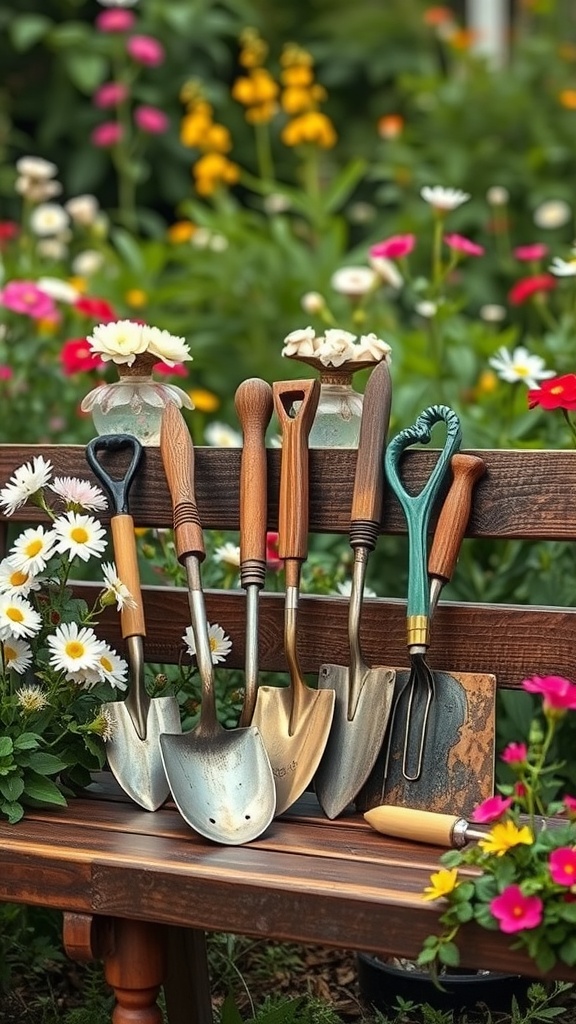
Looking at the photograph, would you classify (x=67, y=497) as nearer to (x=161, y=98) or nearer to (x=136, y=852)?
(x=136, y=852)

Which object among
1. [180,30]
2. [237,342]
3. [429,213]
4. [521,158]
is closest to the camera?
[237,342]

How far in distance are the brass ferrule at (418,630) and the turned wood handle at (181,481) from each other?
0.92ft

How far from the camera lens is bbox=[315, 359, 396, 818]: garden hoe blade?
5.47 feet

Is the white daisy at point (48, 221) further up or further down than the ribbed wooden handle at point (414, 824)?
further up

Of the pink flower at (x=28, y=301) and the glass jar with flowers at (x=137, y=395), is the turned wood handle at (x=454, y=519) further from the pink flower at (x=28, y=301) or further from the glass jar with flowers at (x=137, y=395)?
the pink flower at (x=28, y=301)

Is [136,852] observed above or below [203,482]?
below

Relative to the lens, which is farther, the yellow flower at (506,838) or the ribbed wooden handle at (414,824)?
the ribbed wooden handle at (414,824)

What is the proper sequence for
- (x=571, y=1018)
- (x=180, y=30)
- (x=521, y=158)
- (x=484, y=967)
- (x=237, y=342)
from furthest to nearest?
(x=180, y=30) → (x=521, y=158) → (x=237, y=342) → (x=571, y=1018) → (x=484, y=967)

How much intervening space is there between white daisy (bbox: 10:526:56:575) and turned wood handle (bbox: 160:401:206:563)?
158 mm

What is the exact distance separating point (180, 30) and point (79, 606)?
3.87 m

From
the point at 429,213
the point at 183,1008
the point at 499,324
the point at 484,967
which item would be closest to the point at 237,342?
the point at 429,213

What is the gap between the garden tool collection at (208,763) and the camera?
63.1 inches

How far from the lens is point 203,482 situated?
73.4 inches

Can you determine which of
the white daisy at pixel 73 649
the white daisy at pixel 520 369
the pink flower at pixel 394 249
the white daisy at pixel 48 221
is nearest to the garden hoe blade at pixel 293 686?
the white daisy at pixel 73 649
